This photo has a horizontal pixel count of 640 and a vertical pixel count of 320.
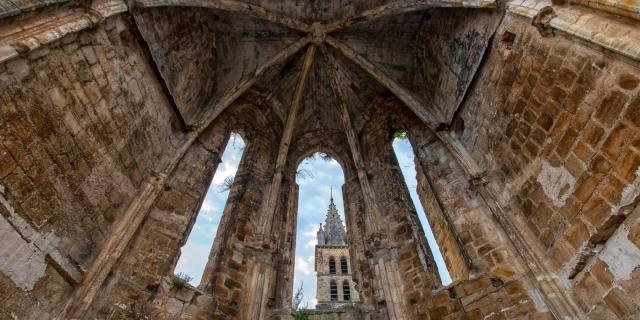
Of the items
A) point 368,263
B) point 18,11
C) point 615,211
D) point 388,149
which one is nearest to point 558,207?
point 615,211

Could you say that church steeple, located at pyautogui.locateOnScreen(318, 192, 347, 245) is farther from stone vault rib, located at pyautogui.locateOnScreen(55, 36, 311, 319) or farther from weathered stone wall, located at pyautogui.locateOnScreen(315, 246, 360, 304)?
stone vault rib, located at pyautogui.locateOnScreen(55, 36, 311, 319)

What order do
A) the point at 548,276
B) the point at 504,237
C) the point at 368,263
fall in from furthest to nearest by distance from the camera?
the point at 368,263
the point at 504,237
the point at 548,276

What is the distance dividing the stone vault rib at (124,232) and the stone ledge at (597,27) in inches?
220

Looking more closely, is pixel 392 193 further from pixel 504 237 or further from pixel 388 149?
pixel 504 237

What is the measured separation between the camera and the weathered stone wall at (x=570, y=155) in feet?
10.6

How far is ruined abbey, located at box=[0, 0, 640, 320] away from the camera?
3.38 m

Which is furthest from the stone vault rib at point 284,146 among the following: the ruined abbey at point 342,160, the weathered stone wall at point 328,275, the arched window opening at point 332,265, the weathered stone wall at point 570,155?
the arched window opening at point 332,265

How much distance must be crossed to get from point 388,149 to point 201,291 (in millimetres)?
4963

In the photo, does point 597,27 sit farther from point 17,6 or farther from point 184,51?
point 184,51

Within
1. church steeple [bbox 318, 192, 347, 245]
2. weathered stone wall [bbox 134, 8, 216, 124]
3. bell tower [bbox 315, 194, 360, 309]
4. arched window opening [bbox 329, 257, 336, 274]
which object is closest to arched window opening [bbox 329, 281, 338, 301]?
bell tower [bbox 315, 194, 360, 309]

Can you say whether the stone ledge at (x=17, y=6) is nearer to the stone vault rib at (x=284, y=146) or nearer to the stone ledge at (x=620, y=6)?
the stone vault rib at (x=284, y=146)

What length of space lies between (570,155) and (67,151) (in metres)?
5.81

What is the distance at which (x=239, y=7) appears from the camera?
7.06 meters

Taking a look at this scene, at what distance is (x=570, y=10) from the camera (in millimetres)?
3803
